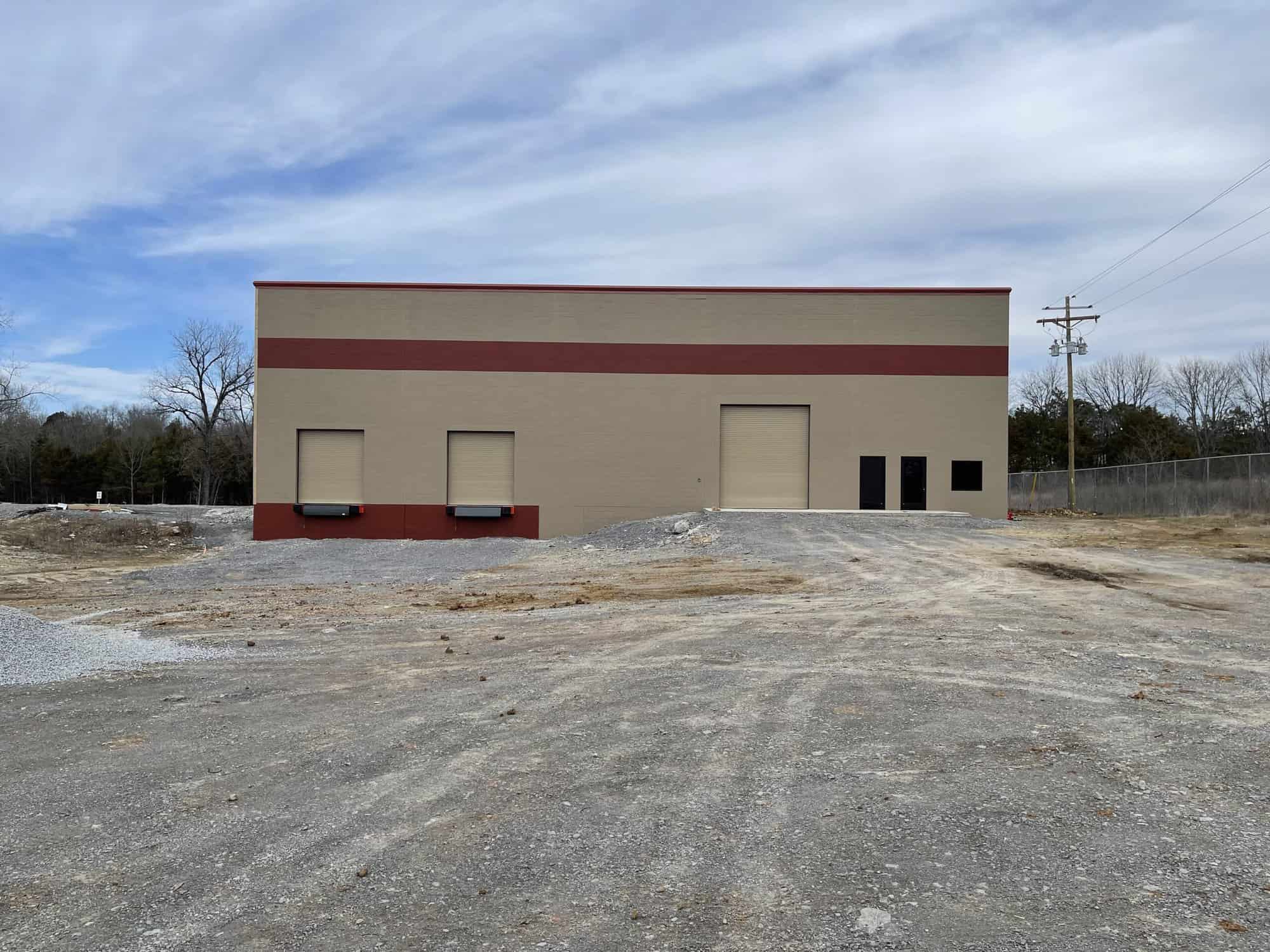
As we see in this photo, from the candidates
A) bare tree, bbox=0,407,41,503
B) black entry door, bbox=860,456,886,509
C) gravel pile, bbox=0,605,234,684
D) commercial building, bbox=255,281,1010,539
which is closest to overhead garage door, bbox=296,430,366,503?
Result: commercial building, bbox=255,281,1010,539

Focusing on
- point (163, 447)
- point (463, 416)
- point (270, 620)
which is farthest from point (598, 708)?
point (163, 447)

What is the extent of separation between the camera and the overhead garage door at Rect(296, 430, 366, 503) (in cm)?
3025

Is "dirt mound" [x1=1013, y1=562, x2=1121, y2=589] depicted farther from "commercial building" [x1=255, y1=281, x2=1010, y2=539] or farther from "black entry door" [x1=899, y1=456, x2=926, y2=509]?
"commercial building" [x1=255, y1=281, x2=1010, y2=539]

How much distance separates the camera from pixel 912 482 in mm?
30250

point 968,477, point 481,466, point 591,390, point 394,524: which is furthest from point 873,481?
point 394,524

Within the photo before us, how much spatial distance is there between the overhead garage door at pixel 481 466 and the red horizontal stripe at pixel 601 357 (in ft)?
7.42

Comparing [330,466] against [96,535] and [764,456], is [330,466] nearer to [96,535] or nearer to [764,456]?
[96,535]

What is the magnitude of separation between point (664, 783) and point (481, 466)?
2492cm

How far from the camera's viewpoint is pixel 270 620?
526 inches

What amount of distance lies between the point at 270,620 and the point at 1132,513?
38566 mm

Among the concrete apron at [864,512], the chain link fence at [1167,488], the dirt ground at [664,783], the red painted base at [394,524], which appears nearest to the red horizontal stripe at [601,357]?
the concrete apron at [864,512]

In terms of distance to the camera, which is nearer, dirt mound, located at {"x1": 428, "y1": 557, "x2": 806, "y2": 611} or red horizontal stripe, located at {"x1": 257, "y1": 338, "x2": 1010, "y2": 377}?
dirt mound, located at {"x1": 428, "y1": 557, "x2": 806, "y2": 611}

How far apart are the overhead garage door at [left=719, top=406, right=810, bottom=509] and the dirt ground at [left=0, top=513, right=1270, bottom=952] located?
16787 mm

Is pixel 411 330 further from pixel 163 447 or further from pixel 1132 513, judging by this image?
pixel 163 447
